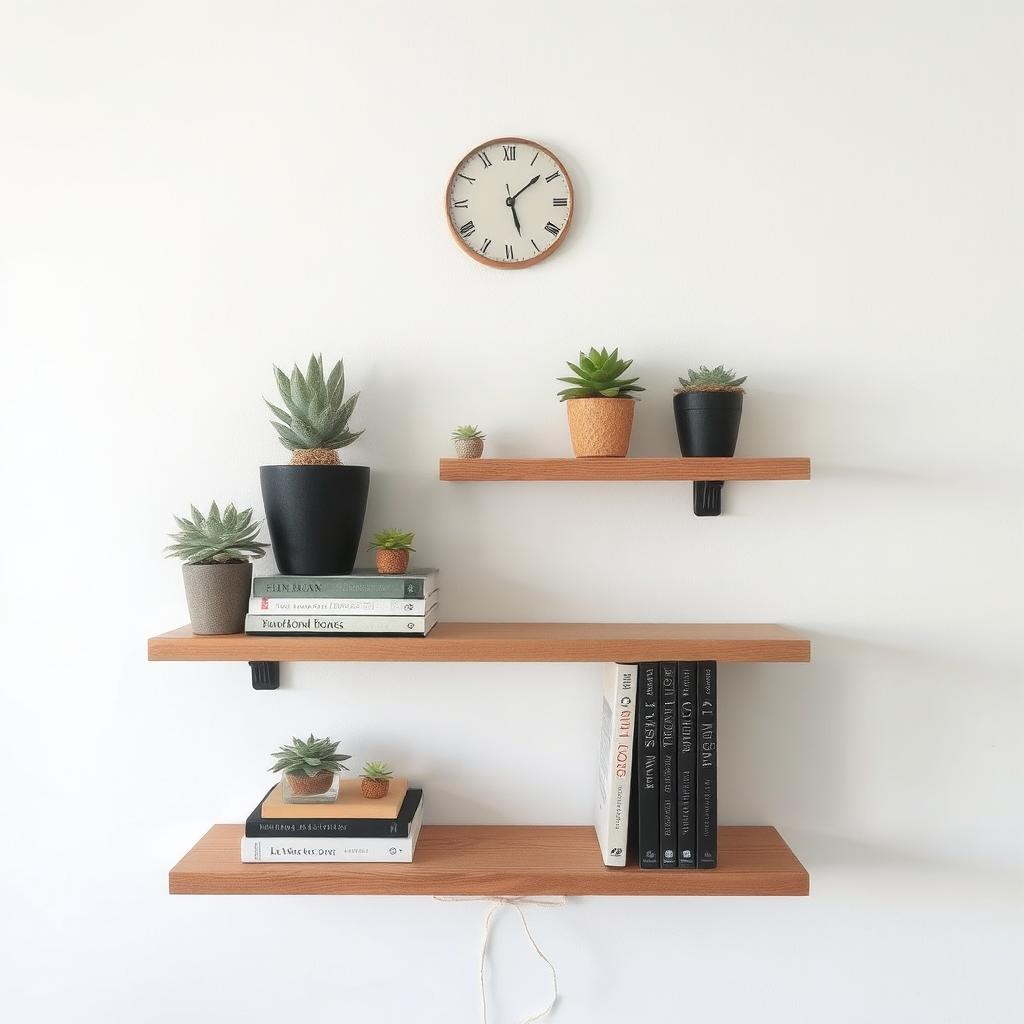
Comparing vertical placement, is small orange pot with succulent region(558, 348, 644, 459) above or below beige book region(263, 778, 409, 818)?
above

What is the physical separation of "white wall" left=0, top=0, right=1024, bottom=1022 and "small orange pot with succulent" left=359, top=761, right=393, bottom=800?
10cm

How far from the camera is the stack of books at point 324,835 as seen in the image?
1.20m

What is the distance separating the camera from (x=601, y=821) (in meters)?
1.25

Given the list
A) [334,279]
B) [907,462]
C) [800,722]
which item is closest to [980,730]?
[800,722]

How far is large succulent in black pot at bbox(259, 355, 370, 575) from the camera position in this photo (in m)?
1.18

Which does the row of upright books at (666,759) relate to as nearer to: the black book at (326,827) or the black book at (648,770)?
the black book at (648,770)

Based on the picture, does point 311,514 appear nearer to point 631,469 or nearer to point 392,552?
point 392,552

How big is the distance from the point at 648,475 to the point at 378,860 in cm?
70

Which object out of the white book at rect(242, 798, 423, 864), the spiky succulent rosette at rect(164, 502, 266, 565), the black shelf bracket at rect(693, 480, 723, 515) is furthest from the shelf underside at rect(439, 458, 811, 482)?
the white book at rect(242, 798, 423, 864)

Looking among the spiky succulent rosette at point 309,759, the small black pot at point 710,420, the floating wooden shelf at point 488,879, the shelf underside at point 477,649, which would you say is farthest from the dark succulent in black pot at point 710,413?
the spiky succulent rosette at point 309,759

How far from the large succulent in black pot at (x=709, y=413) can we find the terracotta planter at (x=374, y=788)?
2.25 ft

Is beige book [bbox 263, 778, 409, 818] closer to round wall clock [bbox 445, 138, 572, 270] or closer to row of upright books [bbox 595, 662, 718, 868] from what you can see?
row of upright books [bbox 595, 662, 718, 868]

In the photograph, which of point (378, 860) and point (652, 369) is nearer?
point (378, 860)

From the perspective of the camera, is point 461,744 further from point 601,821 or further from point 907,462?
point 907,462
